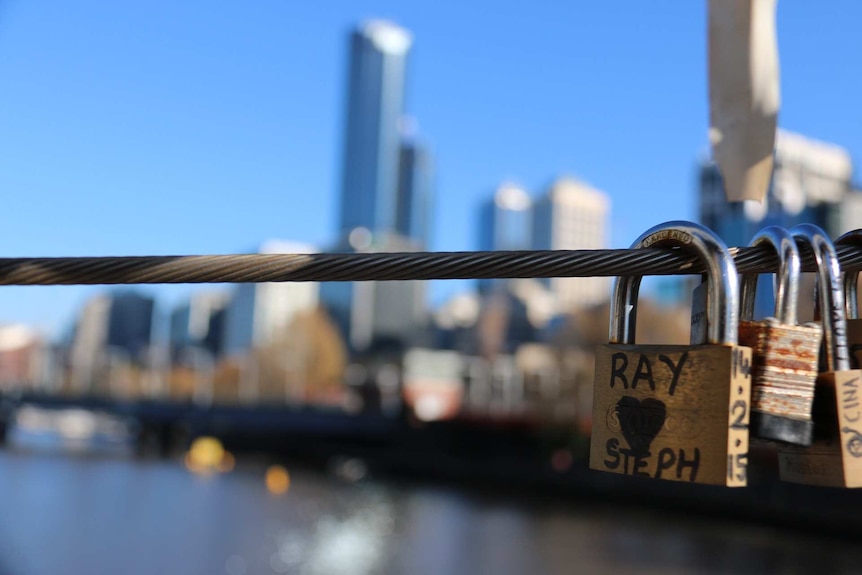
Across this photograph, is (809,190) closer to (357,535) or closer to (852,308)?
(357,535)

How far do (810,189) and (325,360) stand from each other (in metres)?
40.2

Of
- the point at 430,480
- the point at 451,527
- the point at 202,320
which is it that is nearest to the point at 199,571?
the point at 451,527

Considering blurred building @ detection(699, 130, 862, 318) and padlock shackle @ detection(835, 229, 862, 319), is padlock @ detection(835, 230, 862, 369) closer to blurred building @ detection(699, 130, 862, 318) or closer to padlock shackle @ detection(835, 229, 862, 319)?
padlock shackle @ detection(835, 229, 862, 319)

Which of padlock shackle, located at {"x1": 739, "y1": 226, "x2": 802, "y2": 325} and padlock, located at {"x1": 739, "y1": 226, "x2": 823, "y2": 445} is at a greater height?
padlock shackle, located at {"x1": 739, "y1": 226, "x2": 802, "y2": 325}

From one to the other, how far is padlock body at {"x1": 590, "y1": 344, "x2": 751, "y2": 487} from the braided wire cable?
0.13 metres

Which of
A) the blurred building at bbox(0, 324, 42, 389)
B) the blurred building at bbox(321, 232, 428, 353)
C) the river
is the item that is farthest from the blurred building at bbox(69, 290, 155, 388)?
the river

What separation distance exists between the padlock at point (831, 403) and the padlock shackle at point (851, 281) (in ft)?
0.17

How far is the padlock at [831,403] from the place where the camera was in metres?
1.25

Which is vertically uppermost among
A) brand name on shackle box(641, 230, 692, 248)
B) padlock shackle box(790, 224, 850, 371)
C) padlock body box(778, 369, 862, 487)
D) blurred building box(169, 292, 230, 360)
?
blurred building box(169, 292, 230, 360)

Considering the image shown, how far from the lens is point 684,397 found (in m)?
1.24

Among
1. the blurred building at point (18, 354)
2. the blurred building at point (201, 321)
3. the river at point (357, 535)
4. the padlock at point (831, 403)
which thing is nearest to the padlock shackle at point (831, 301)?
the padlock at point (831, 403)

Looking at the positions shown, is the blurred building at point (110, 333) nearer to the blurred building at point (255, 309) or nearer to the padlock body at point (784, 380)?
the blurred building at point (255, 309)

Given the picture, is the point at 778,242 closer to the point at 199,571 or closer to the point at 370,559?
the point at 199,571

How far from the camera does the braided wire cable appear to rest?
4.29 ft
